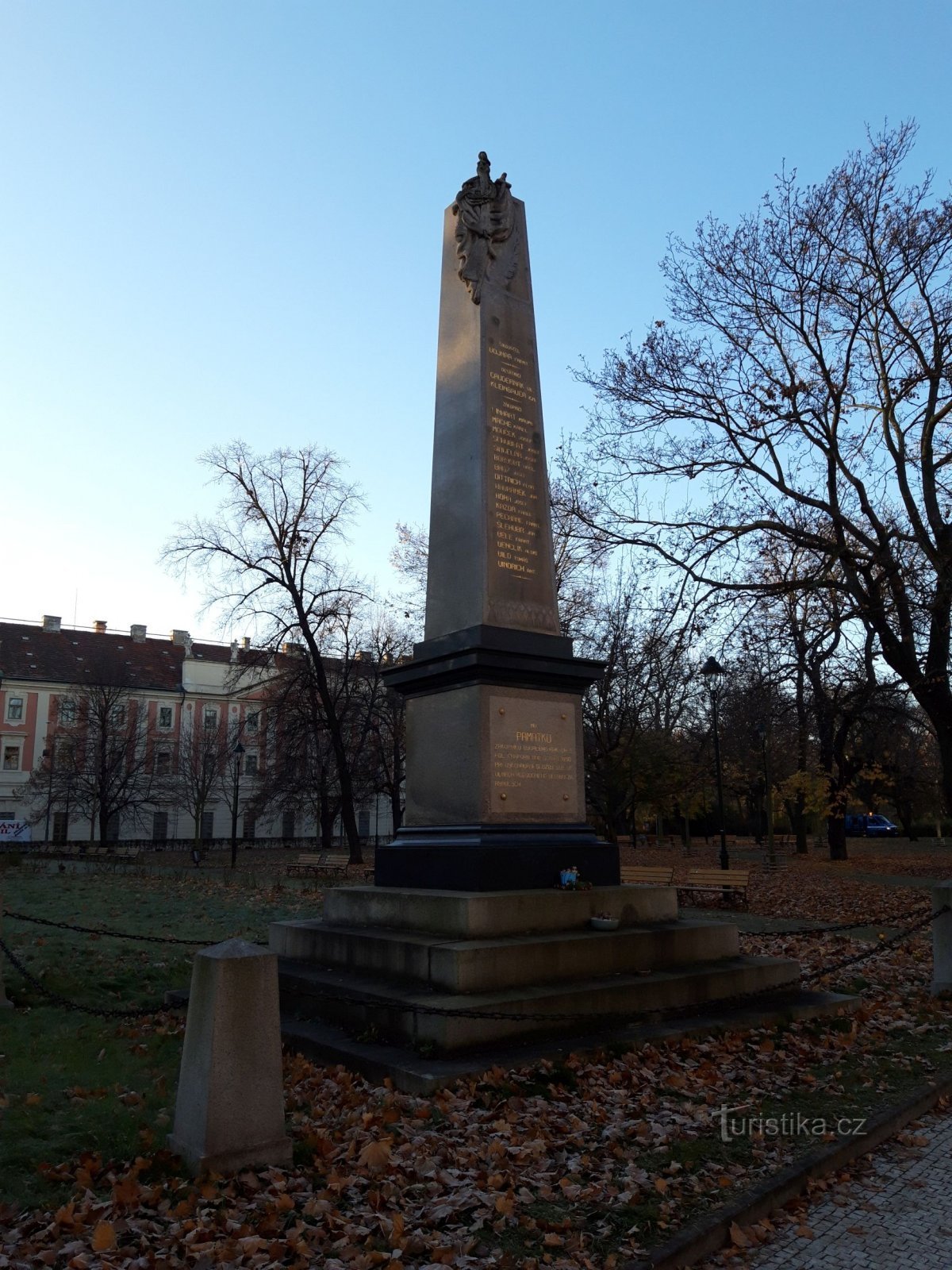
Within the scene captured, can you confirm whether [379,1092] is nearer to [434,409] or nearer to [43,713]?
[434,409]

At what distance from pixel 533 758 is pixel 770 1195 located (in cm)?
482

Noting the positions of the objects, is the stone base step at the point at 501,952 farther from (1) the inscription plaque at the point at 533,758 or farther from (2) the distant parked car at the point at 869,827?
(2) the distant parked car at the point at 869,827

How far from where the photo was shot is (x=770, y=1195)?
4.48m

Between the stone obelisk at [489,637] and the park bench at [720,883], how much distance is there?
378 inches

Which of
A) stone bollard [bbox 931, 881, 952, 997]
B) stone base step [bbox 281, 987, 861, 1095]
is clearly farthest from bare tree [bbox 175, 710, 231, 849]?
stone base step [bbox 281, 987, 861, 1095]

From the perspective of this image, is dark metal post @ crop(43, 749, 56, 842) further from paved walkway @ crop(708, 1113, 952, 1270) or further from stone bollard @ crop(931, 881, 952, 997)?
paved walkway @ crop(708, 1113, 952, 1270)

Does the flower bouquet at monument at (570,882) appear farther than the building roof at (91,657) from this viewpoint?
No

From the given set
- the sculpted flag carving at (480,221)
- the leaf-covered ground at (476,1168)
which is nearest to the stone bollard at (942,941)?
the leaf-covered ground at (476,1168)

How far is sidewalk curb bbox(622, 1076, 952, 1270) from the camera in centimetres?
390

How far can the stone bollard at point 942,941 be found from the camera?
9195 millimetres

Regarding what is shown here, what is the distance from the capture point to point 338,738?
A: 3061 cm

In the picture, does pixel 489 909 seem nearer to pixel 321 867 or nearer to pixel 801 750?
pixel 321 867

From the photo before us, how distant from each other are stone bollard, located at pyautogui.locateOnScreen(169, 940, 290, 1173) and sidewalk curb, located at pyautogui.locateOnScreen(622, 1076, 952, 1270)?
191cm

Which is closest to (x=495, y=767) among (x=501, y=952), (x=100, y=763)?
(x=501, y=952)
